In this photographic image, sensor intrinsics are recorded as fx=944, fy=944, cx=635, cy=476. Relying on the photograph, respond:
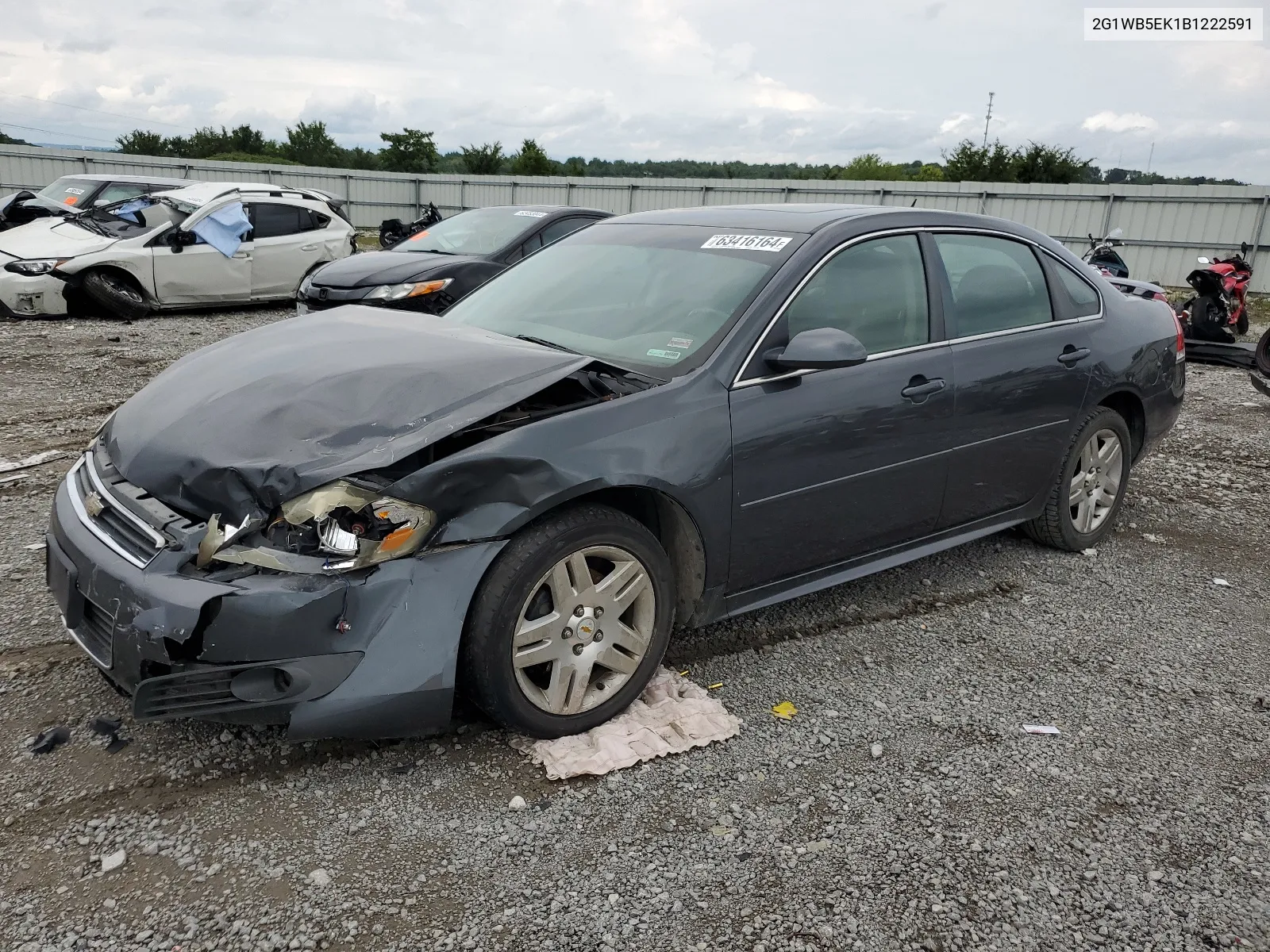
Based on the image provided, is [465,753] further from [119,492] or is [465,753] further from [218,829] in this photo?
[119,492]

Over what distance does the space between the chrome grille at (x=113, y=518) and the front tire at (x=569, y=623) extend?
94cm

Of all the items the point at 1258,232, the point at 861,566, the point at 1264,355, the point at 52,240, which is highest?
the point at 1258,232

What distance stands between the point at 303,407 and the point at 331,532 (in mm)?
527

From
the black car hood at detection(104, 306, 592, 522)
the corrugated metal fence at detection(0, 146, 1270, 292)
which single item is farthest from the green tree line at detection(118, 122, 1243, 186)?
the black car hood at detection(104, 306, 592, 522)

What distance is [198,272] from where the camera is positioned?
447 inches

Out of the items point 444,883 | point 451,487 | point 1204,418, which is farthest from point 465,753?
point 1204,418

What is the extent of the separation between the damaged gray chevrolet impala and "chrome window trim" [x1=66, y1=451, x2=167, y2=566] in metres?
0.01

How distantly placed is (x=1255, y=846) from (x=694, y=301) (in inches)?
98.6

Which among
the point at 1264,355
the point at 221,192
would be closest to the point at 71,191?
the point at 221,192

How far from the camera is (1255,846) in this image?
273 centimetres

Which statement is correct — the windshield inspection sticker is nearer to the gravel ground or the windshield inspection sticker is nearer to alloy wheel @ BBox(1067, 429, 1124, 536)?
the gravel ground

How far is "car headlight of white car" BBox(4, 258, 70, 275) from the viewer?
1039 centimetres

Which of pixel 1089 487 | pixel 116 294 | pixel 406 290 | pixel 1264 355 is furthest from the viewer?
pixel 116 294

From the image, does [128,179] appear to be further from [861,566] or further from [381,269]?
[861,566]
